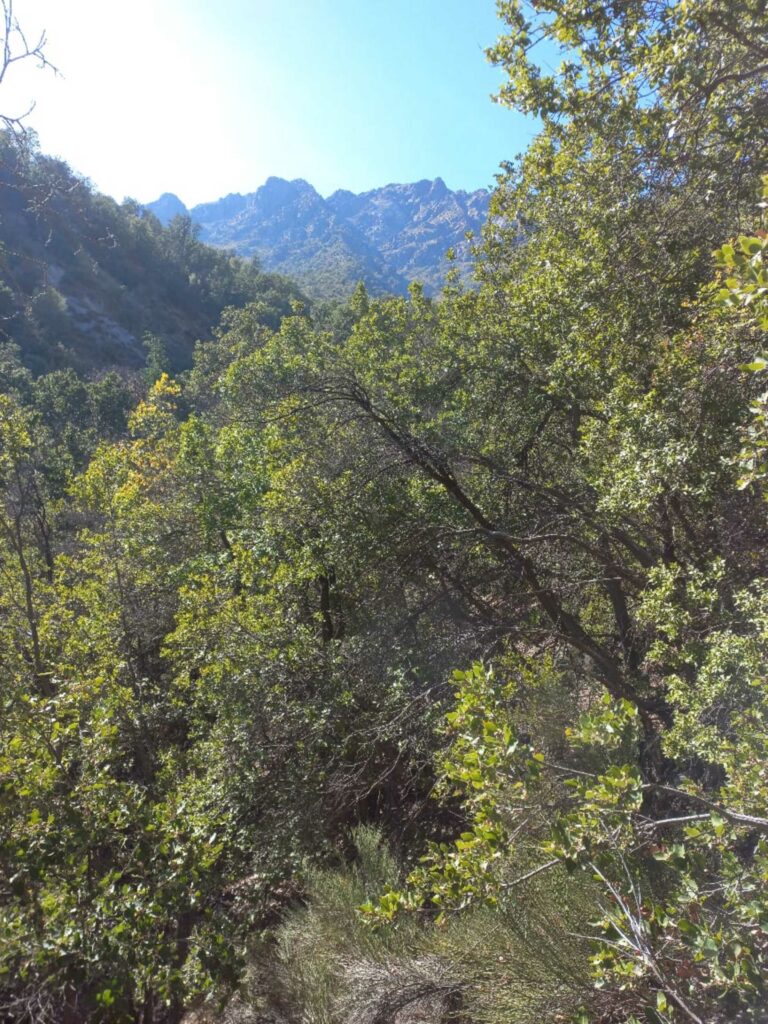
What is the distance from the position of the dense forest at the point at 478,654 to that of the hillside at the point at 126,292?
111 feet

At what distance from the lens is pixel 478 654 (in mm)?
5664

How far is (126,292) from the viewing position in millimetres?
53250

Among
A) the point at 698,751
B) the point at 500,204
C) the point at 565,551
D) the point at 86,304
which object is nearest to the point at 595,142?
the point at 500,204

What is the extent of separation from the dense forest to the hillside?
111 ft

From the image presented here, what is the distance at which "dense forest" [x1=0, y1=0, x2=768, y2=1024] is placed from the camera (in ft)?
8.50

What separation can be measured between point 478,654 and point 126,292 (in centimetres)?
5665

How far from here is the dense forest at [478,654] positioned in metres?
2.59

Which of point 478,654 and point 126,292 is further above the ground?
point 126,292

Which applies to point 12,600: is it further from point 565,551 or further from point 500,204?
point 500,204

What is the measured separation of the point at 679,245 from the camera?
6.01 meters

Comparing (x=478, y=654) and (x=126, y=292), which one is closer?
(x=478, y=654)

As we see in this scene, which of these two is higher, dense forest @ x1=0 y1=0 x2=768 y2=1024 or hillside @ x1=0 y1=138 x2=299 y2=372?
hillside @ x1=0 y1=138 x2=299 y2=372

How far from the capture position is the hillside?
41562mm

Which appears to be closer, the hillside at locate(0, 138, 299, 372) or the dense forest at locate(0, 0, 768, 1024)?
the dense forest at locate(0, 0, 768, 1024)
